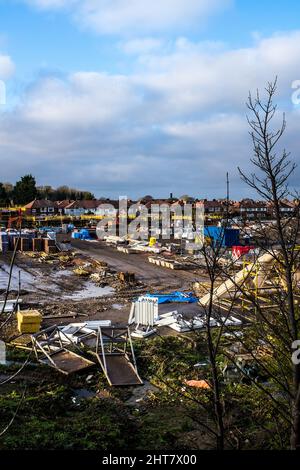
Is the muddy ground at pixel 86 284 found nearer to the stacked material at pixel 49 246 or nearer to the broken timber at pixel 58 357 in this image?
the stacked material at pixel 49 246

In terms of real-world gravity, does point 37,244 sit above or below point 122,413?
above

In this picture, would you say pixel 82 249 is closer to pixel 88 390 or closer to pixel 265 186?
pixel 88 390

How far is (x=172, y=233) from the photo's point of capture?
50.6 m

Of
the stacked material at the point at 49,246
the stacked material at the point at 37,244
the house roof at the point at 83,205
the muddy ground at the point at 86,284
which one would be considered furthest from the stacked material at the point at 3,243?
the house roof at the point at 83,205

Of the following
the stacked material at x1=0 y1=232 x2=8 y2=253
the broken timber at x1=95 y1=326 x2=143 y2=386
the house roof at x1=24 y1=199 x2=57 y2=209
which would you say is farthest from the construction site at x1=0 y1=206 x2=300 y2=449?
the house roof at x1=24 y1=199 x2=57 y2=209

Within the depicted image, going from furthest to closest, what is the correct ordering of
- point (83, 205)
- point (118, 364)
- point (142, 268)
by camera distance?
point (83, 205) < point (142, 268) < point (118, 364)

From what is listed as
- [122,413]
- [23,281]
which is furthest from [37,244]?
[122,413]

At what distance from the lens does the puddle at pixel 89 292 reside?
20.3 meters

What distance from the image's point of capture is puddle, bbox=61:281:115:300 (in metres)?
20.3

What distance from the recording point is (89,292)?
2134 centimetres

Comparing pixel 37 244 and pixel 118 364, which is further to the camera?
pixel 37 244

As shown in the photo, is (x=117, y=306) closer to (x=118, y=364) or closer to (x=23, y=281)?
(x=118, y=364)

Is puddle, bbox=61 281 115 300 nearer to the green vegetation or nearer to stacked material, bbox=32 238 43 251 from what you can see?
the green vegetation
